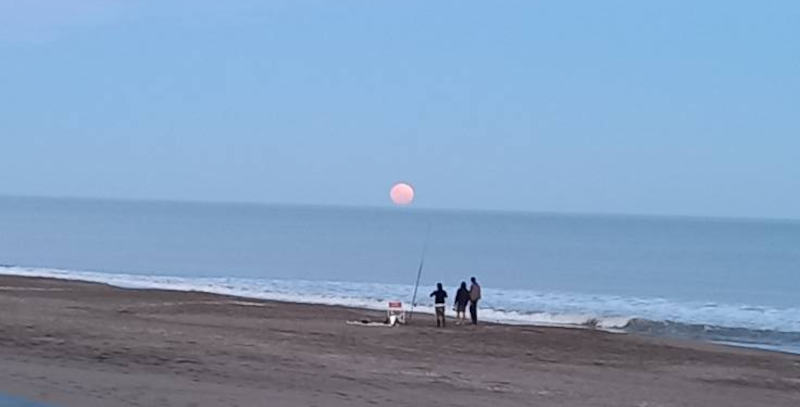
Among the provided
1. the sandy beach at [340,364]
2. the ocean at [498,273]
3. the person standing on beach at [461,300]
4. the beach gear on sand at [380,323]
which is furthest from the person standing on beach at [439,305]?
the ocean at [498,273]

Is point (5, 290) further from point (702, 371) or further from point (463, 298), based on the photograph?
point (702, 371)

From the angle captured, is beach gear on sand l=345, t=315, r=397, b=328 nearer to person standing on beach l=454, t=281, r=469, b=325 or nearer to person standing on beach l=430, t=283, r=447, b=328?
person standing on beach l=430, t=283, r=447, b=328

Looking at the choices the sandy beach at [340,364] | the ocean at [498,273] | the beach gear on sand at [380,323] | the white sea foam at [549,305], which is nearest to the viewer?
the sandy beach at [340,364]

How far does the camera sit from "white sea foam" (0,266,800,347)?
33.1 meters

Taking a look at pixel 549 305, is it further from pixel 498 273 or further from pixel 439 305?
pixel 498 273

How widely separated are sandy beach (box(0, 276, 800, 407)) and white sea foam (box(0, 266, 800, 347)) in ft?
19.6

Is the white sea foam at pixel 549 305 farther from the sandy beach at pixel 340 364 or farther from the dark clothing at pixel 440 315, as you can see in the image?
the sandy beach at pixel 340 364

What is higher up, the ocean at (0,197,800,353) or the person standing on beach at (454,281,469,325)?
the ocean at (0,197,800,353)

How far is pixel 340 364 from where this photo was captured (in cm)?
1697

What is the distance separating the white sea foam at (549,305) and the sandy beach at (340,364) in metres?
5.98

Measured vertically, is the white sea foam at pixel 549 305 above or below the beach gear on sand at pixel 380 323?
above

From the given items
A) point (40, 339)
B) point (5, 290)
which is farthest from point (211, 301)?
point (40, 339)

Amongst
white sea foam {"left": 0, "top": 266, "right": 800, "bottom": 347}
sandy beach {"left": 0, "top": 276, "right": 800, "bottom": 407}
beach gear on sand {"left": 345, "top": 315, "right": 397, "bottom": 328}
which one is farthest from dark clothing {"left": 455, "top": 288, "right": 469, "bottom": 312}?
white sea foam {"left": 0, "top": 266, "right": 800, "bottom": 347}

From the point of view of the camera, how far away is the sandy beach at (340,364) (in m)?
13.0
